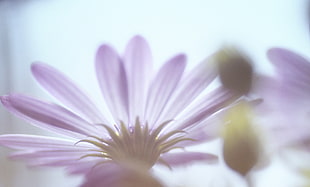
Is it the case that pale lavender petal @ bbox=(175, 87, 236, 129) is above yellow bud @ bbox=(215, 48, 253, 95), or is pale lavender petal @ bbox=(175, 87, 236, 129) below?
below

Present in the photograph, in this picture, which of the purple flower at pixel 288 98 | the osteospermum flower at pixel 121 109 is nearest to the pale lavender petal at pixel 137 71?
the osteospermum flower at pixel 121 109

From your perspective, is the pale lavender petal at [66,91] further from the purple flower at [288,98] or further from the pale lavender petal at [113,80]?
the purple flower at [288,98]

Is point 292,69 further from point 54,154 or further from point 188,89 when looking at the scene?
point 54,154

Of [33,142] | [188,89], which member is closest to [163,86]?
[188,89]

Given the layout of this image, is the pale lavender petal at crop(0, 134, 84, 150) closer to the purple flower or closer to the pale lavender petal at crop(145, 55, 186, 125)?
the pale lavender petal at crop(145, 55, 186, 125)

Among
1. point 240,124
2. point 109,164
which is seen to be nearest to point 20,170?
point 109,164

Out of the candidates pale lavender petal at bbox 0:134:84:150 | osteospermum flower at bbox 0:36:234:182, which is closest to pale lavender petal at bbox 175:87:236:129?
osteospermum flower at bbox 0:36:234:182
